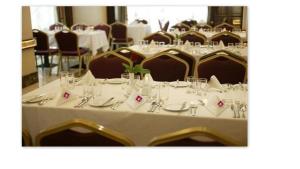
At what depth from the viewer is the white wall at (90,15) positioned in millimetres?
7770

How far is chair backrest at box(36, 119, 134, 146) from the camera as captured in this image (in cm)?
119

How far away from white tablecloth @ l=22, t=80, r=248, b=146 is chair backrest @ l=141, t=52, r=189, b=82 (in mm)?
697

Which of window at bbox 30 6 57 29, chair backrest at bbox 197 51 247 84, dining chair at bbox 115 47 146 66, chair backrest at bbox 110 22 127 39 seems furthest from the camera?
chair backrest at bbox 110 22 127 39

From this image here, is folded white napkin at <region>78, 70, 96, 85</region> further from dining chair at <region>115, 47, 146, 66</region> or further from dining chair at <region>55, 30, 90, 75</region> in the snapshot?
dining chair at <region>55, 30, 90, 75</region>

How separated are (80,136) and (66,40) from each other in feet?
12.9

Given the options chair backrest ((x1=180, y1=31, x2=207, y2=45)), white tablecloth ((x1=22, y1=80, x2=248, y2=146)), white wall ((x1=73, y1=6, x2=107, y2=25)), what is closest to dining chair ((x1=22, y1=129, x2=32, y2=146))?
white tablecloth ((x1=22, y1=80, x2=248, y2=146))

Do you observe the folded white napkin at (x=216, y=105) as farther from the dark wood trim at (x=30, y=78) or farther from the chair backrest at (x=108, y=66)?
the dark wood trim at (x=30, y=78)

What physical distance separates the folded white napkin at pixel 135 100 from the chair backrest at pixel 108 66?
0.82 meters

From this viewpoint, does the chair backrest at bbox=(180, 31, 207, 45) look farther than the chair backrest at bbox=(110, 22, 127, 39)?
No

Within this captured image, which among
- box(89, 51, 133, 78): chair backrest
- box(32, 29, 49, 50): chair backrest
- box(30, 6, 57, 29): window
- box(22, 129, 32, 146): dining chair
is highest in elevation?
box(30, 6, 57, 29): window

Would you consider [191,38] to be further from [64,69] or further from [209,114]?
[209,114]

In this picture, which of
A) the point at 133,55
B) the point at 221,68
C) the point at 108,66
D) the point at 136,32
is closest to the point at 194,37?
the point at 133,55

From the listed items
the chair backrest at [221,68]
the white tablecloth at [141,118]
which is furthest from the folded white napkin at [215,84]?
the chair backrest at [221,68]

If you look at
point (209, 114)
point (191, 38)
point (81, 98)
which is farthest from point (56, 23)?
point (209, 114)
